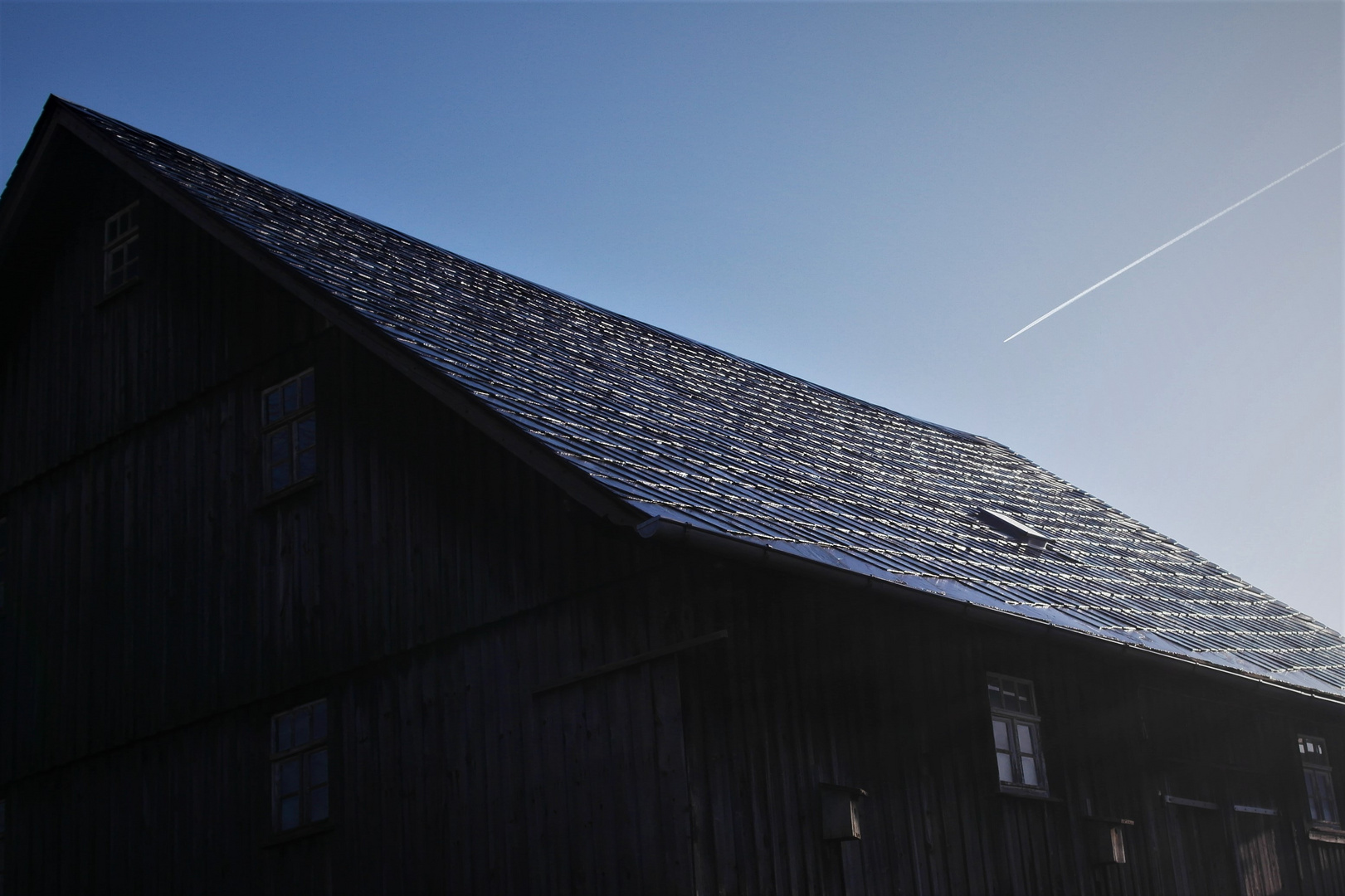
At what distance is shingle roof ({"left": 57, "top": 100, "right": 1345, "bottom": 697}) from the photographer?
11180mm

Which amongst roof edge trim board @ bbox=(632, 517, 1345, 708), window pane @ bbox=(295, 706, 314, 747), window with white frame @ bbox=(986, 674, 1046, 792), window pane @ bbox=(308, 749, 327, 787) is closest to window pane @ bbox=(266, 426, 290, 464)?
window pane @ bbox=(295, 706, 314, 747)

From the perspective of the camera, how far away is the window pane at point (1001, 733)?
42.7 ft

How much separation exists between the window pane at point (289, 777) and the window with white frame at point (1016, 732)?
6.22m

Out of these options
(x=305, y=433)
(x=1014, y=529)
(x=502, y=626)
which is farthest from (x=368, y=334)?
(x=1014, y=529)

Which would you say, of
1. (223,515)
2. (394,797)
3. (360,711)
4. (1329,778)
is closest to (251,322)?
(223,515)

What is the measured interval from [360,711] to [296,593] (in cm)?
139

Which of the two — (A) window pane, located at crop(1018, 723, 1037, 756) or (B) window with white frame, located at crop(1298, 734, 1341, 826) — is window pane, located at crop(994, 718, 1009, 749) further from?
(B) window with white frame, located at crop(1298, 734, 1341, 826)

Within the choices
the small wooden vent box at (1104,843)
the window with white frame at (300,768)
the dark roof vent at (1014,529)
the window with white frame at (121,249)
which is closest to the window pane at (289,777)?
the window with white frame at (300,768)

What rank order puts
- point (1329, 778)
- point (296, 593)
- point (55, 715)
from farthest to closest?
1. point (1329, 778)
2. point (55, 715)
3. point (296, 593)

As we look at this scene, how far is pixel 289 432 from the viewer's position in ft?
43.7

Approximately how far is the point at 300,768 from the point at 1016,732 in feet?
21.6

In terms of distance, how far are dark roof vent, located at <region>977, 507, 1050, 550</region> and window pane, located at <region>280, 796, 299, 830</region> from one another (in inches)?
321

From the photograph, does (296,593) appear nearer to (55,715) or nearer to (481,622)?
(481,622)

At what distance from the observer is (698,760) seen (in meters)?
9.89
